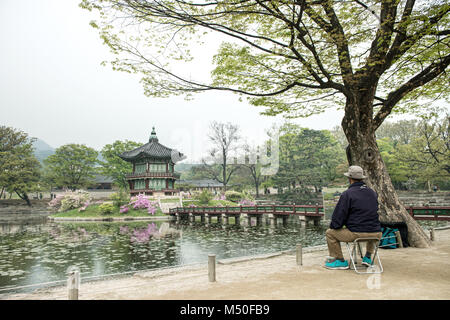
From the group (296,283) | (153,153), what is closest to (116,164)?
(153,153)

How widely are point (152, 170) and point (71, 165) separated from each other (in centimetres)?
1533

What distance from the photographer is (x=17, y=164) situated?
4619 cm

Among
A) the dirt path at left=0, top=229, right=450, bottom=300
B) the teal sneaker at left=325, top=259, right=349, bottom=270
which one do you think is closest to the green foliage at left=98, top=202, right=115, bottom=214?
the dirt path at left=0, top=229, right=450, bottom=300

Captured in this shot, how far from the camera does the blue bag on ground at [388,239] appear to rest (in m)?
7.15

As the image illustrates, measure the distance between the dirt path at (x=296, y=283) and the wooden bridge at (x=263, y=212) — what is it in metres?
17.7

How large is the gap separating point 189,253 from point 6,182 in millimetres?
44637

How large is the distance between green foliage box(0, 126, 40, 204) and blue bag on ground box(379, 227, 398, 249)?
51.7 metres

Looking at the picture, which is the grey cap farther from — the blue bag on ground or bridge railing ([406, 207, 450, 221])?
bridge railing ([406, 207, 450, 221])

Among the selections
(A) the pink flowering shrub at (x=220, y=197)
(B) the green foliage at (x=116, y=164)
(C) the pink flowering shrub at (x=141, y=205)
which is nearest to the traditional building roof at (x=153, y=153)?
(B) the green foliage at (x=116, y=164)

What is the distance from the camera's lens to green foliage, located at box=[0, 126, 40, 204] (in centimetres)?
4512

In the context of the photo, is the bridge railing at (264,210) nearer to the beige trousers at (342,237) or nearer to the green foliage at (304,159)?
the green foliage at (304,159)
